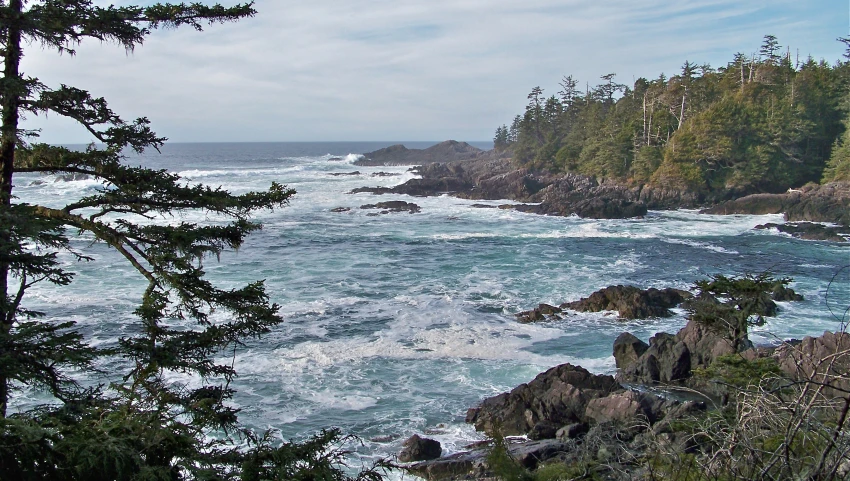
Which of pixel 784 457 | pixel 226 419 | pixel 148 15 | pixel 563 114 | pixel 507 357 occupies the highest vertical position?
pixel 563 114

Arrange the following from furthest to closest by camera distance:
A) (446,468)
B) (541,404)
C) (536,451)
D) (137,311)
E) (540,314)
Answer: (540,314), (541,404), (536,451), (446,468), (137,311)

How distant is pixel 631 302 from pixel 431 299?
6472 millimetres

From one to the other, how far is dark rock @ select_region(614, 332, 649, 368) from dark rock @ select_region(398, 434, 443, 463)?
589cm

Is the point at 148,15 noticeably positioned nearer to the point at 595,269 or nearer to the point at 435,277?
the point at 435,277

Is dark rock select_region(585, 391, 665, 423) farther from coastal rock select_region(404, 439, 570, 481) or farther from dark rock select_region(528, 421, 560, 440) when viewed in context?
coastal rock select_region(404, 439, 570, 481)

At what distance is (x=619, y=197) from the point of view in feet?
143

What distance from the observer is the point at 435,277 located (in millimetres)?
23391

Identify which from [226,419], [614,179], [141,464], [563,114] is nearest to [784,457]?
[141,464]

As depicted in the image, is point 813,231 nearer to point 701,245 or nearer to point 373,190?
point 701,245

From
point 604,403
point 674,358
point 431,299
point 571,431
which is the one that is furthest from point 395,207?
point 571,431


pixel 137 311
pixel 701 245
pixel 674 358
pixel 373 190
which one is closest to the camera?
pixel 137 311

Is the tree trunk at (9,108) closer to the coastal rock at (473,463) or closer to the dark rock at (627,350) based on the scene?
the coastal rock at (473,463)

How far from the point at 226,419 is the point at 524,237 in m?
27.7

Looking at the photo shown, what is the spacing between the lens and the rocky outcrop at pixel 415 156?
99.0 m
